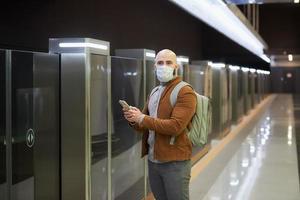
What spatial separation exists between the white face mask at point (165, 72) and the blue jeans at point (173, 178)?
1.83 ft

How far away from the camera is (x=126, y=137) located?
4836 mm

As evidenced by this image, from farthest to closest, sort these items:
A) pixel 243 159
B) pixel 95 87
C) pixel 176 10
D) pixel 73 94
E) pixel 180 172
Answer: pixel 176 10 < pixel 243 159 < pixel 95 87 < pixel 73 94 < pixel 180 172

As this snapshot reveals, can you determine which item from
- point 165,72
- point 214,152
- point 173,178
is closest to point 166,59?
point 165,72

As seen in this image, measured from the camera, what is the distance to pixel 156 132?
3223 mm

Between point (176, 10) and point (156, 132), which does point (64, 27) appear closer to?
point (156, 132)

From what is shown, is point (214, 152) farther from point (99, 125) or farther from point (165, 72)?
point (165, 72)

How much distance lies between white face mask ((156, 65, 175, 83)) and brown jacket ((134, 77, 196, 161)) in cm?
4

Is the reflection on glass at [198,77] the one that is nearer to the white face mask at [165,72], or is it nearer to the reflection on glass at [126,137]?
the reflection on glass at [126,137]

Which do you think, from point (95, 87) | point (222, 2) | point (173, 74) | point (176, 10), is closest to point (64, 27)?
point (222, 2)

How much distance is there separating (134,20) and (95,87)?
692cm

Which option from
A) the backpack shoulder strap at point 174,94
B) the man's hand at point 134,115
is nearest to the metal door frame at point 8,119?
the man's hand at point 134,115

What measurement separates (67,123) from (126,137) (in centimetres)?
130

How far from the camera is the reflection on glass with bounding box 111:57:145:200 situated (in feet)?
14.5

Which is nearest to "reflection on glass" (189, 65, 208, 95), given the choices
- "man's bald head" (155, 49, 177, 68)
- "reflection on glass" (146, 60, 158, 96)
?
"reflection on glass" (146, 60, 158, 96)
